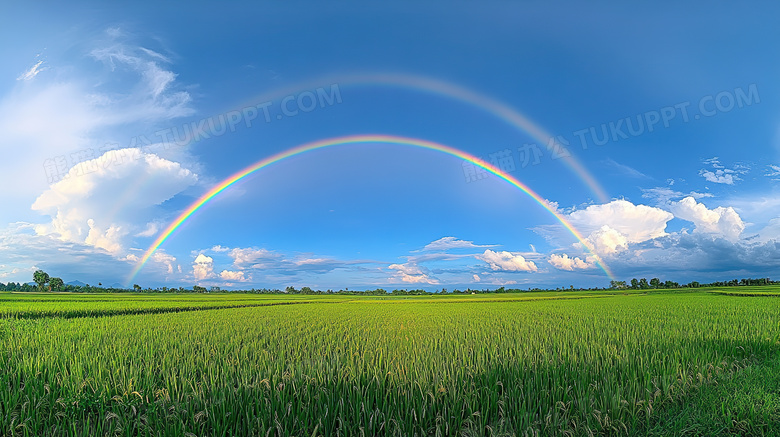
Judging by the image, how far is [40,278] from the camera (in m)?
126

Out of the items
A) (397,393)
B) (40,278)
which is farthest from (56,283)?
(397,393)

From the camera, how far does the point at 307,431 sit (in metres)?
3.74

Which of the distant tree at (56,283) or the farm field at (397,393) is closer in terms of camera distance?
the farm field at (397,393)

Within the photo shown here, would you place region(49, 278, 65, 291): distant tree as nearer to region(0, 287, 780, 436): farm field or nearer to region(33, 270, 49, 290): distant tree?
region(33, 270, 49, 290): distant tree

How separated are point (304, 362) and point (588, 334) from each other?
733 centimetres

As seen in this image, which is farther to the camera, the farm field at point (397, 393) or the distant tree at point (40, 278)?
the distant tree at point (40, 278)

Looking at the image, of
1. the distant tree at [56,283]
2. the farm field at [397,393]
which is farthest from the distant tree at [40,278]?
the farm field at [397,393]

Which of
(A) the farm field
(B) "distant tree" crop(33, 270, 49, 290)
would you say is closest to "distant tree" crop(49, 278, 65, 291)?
(B) "distant tree" crop(33, 270, 49, 290)

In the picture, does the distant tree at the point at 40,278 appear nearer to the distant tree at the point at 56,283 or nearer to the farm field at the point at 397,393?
the distant tree at the point at 56,283

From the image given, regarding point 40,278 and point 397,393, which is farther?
point 40,278

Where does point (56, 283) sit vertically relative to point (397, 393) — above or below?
above

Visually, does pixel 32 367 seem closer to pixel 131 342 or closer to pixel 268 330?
pixel 131 342

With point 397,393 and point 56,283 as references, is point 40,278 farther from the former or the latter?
point 397,393

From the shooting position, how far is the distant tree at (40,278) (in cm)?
12531
